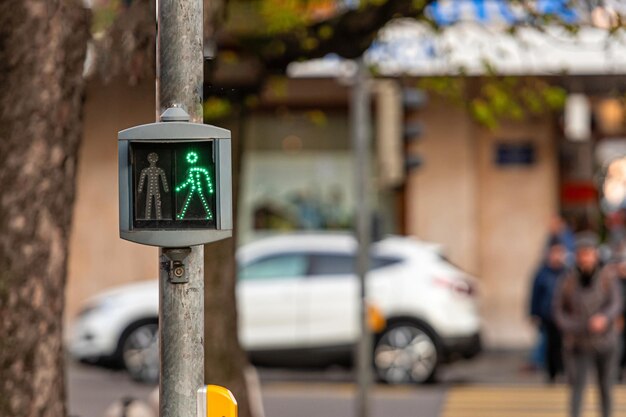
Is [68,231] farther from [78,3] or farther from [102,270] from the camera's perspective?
[102,270]

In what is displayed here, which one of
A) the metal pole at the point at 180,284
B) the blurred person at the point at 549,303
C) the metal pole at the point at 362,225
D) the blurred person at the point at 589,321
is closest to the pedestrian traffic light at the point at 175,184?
the metal pole at the point at 180,284

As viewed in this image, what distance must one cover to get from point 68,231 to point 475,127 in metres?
15.4

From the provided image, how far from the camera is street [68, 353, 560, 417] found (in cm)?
1567

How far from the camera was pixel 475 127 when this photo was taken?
22.8 m

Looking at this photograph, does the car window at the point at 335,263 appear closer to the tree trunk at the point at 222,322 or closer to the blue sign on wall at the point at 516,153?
the blue sign on wall at the point at 516,153

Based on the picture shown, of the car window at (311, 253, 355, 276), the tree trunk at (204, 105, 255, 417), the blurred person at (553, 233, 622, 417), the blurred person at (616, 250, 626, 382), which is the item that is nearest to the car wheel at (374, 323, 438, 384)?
the car window at (311, 253, 355, 276)

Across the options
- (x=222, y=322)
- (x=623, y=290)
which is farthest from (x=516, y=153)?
(x=222, y=322)

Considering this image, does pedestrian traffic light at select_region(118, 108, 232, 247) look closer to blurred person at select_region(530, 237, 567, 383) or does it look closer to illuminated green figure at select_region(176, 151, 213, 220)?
illuminated green figure at select_region(176, 151, 213, 220)

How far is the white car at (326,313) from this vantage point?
58.5 ft

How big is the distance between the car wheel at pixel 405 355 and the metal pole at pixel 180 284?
12.3 m

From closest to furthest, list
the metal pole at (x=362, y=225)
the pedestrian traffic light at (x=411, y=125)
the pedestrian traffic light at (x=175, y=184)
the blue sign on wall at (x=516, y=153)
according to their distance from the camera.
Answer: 1. the pedestrian traffic light at (x=175, y=184)
2. the metal pole at (x=362, y=225)
3. the pedestrian traffic light at (x=411, y=125)
4. the blue sign on wall at (x=516, y=153)

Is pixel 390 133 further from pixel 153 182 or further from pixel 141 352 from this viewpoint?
pixel 153 182

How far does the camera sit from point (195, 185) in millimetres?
5469

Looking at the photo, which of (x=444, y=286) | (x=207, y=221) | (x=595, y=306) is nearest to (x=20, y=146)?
(x=207, y=221)
